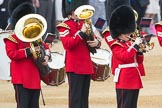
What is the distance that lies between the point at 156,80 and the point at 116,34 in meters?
4.98

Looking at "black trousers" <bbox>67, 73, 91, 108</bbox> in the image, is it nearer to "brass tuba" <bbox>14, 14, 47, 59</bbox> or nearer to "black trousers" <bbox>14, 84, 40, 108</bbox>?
"black trousers" <bbox>14, 84, 40, 108</bbox>

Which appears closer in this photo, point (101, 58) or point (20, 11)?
point (20, 11)

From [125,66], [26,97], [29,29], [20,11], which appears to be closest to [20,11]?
[20,11]

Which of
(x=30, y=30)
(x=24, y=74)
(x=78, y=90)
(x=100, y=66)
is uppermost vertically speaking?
(x=30, y=30)

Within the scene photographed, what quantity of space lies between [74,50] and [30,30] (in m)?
1.02

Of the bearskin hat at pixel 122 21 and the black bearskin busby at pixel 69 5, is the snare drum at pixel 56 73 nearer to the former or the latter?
the black bearskin busby at pixel 69 5

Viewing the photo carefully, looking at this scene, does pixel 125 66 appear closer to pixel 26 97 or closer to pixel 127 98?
pixel 127 98

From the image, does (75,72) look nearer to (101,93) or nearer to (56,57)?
(56,57)

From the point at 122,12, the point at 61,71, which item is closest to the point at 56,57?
the point at 61,71

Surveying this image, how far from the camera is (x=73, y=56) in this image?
9.58m

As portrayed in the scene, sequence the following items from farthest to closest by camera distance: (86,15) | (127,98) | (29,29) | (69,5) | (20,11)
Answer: (69,5) → (86,15) → (20,11) → (127,98) → (29,29)

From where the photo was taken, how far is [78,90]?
9.60 m

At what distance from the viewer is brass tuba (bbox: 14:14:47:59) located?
8.65 meters

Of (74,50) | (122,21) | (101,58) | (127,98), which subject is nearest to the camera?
(127,98)
